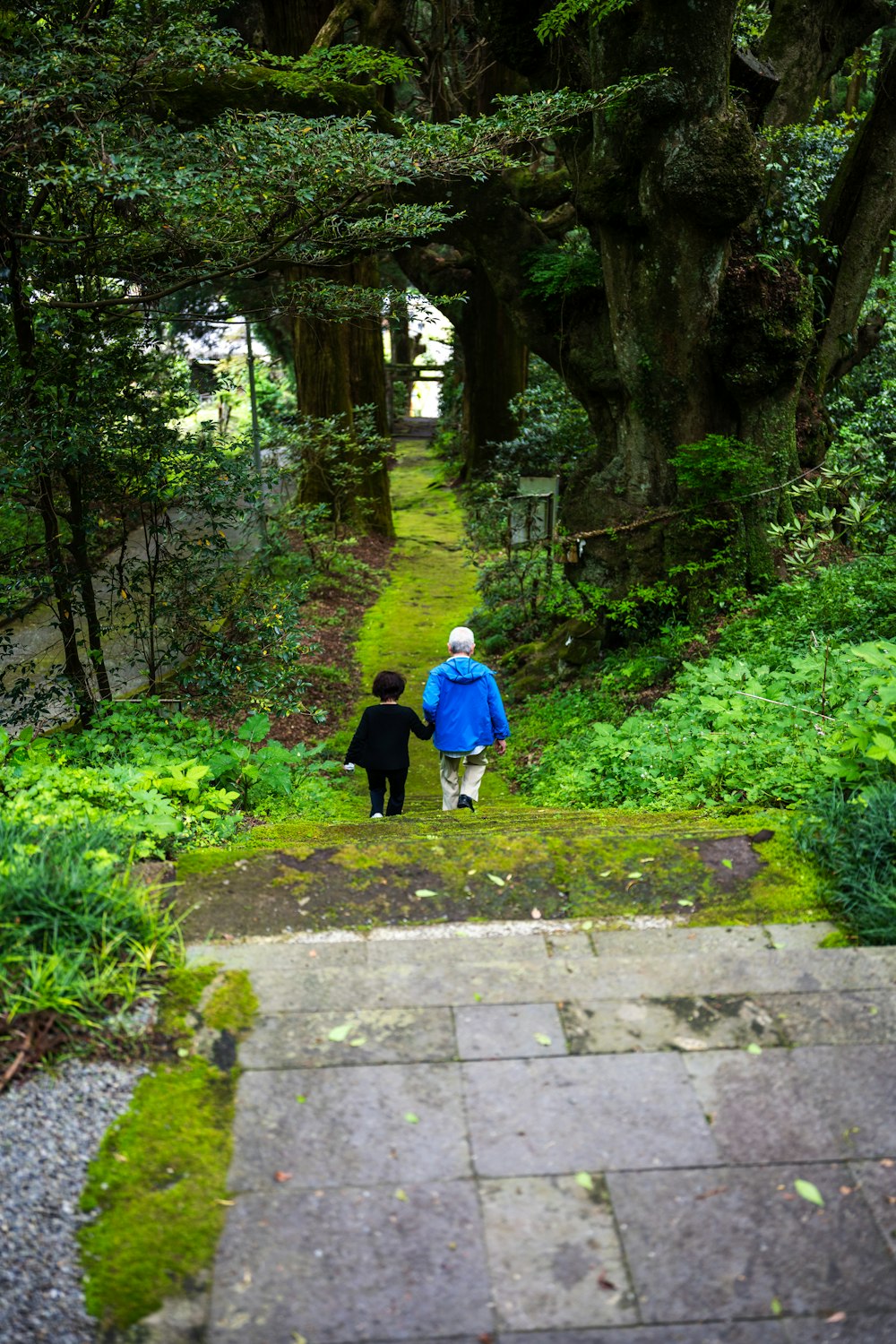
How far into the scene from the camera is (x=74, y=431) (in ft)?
21.0

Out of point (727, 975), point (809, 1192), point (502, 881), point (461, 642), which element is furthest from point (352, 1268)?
point (461, 642)

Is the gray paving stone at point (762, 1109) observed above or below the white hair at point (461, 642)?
below

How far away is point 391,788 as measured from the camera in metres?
7.27

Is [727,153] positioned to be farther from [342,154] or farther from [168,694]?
[168,694]

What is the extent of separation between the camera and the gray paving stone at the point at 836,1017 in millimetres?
3342

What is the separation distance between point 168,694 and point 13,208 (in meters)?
3.61

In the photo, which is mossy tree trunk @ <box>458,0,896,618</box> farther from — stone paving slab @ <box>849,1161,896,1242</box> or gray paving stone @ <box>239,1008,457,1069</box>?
stone paving slab @ <box>849,1161,896,1242</box>

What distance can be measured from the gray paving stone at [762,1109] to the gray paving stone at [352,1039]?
796 mm

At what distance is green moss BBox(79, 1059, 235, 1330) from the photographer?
2.48 m

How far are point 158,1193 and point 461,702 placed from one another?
4456mm

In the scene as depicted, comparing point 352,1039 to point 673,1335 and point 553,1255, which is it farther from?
point 673,1335

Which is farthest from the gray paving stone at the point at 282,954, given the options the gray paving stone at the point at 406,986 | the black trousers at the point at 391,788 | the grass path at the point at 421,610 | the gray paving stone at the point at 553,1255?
the grass path at the point at 421,610

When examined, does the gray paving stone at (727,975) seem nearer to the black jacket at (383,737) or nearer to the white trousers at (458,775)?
the black jacket at (383,737)

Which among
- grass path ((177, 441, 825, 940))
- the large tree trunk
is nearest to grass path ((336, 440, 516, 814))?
the large tree trunk
